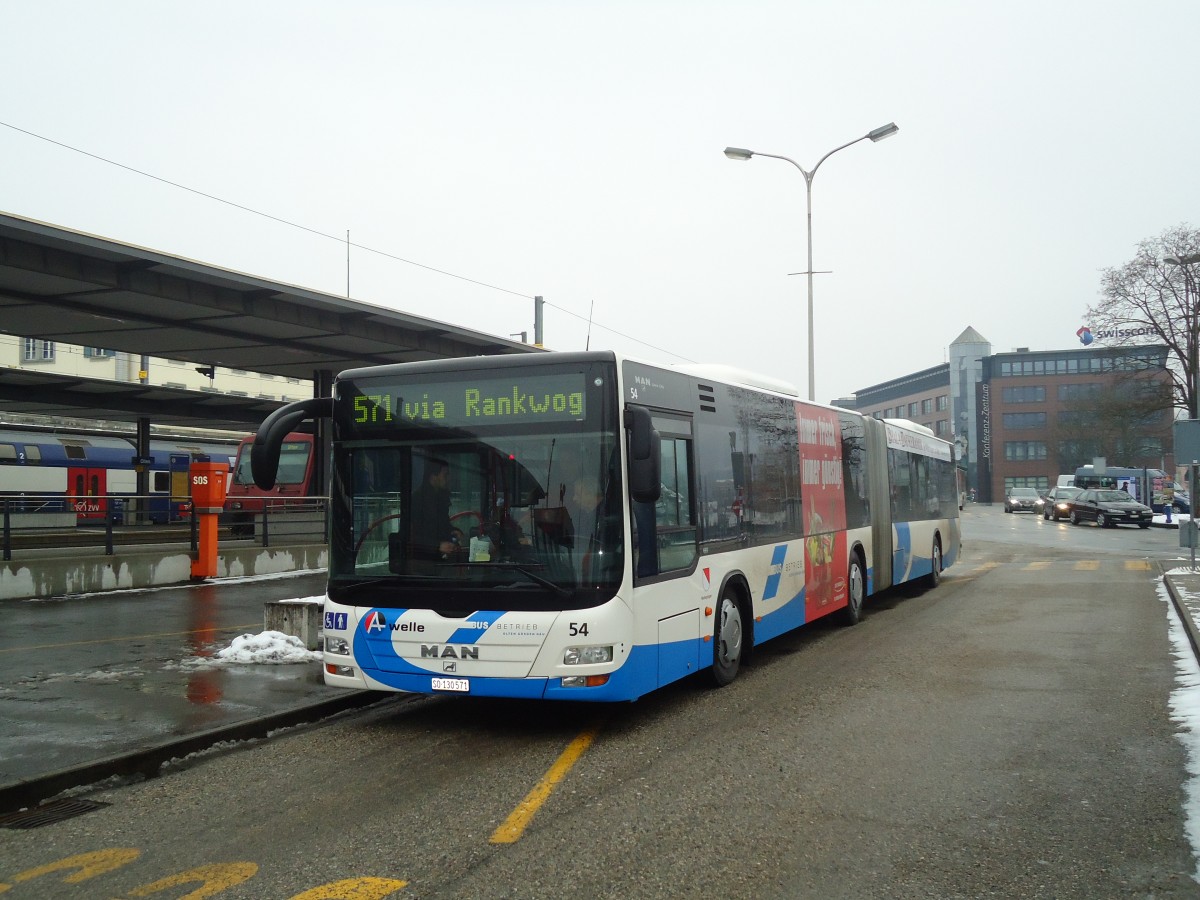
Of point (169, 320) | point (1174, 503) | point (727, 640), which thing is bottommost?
point (727, 640)

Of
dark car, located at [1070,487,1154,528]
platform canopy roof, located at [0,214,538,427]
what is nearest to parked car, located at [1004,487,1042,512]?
dark car, located at [1070,487,1154,528]

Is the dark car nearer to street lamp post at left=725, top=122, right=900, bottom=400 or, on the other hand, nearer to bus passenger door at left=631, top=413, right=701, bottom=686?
street lamp post at left=725, top=122, right=900, bottom=400

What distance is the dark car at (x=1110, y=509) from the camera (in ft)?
138

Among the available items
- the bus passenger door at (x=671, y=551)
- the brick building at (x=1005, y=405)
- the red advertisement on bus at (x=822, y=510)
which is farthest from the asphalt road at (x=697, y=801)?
the brick building at (x=1005, y=405)

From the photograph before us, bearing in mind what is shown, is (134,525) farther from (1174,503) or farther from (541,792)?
(1174,503)

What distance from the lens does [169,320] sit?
21.8 meters

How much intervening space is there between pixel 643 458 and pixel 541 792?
7.45 feet

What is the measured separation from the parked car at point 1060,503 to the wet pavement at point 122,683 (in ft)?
139

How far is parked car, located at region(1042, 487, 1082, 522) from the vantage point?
48.3 m

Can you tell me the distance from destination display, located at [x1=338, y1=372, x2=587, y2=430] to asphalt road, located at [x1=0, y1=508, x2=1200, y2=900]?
2.26m

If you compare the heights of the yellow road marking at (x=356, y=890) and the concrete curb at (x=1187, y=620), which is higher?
the concrete curb at (x=1187, y=620)

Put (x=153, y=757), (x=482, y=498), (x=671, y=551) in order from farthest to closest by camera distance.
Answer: (x=671, y=551)
(x=482, y=498)
(x=153, y=757)

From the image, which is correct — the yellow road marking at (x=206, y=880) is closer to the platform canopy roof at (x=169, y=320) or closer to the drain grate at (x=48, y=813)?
the drain grate at (x=48, y=813)

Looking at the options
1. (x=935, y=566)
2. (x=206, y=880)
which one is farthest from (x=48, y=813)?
(x=935, y=566)
